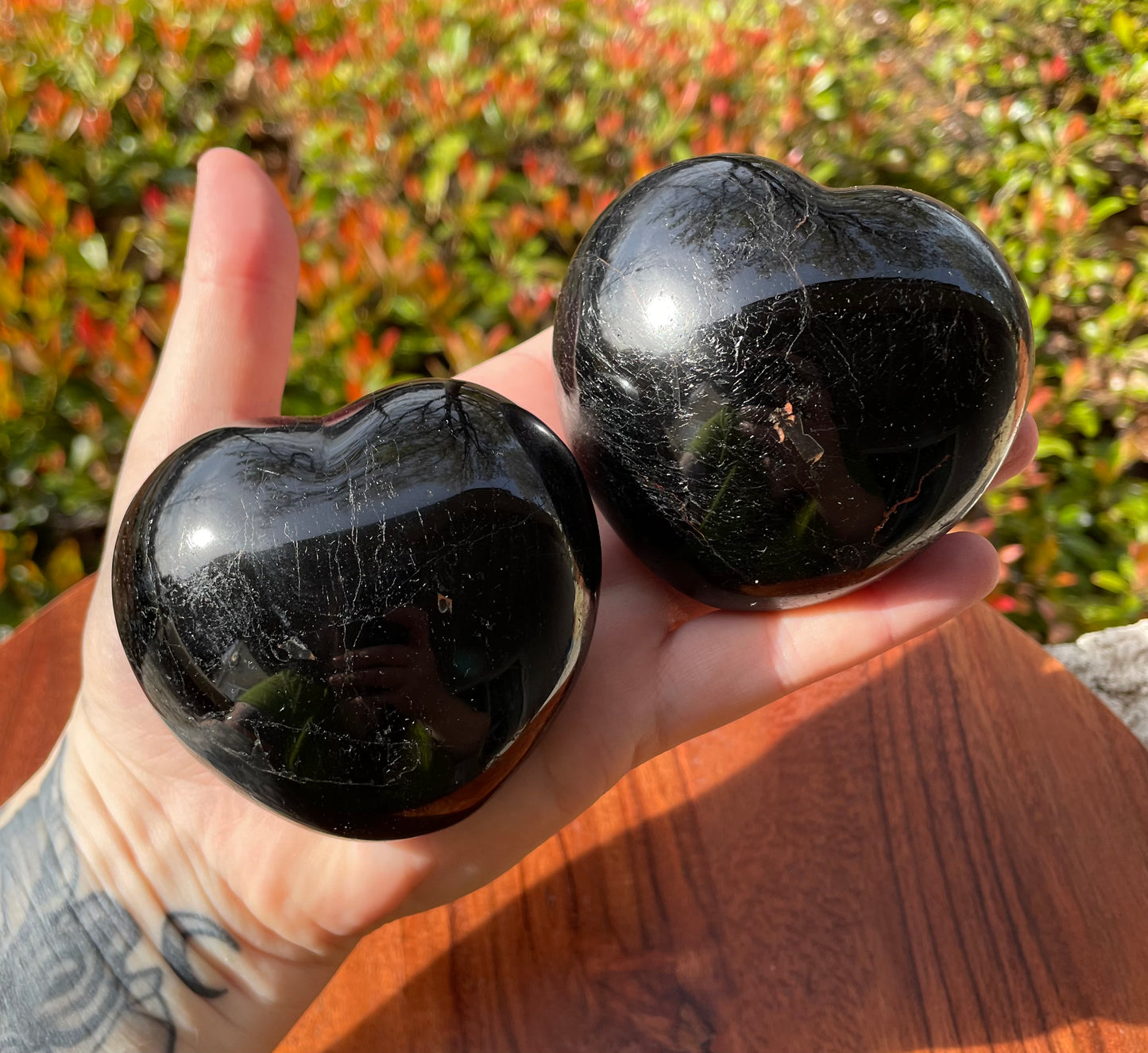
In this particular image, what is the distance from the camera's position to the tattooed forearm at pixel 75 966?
4.19 feet

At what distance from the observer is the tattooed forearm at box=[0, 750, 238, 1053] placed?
1.28 metres

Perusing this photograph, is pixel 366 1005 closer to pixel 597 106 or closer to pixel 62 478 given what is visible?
pixel 62 478

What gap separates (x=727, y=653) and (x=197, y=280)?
0.95 metres

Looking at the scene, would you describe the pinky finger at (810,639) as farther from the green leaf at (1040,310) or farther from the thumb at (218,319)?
the green leaf at (1040,310)

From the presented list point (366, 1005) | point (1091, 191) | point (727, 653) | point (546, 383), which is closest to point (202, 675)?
point (366, 1005)

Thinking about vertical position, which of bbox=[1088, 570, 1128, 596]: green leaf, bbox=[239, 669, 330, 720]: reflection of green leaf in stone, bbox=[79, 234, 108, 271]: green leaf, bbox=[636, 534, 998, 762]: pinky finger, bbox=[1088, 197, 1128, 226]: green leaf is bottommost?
bbox=[1088, 570, 1128, 596]: green leaf

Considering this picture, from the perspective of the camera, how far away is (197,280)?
1483 mm

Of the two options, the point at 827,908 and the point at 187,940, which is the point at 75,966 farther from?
the point at 827,908

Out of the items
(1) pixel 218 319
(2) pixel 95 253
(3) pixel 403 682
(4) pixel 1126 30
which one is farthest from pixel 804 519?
(4) pixel 1126 30

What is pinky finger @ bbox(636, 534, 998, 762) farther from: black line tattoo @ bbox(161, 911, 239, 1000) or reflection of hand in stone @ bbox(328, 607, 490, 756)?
black line tattoo @ bbox(161, 911, 239, 1000)

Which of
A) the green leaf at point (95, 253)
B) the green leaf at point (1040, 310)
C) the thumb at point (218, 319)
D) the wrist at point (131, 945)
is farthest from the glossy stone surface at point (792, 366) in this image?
the green leaf at point (95, 253)

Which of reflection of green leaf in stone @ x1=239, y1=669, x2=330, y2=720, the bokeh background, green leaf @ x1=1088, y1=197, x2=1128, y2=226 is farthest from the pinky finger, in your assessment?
green leaf @ x1=1088, y1=197, x2=1128, y2=226

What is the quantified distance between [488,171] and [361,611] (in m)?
1.76

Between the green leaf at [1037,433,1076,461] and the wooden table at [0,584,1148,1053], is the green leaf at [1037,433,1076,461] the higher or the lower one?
the lower one
